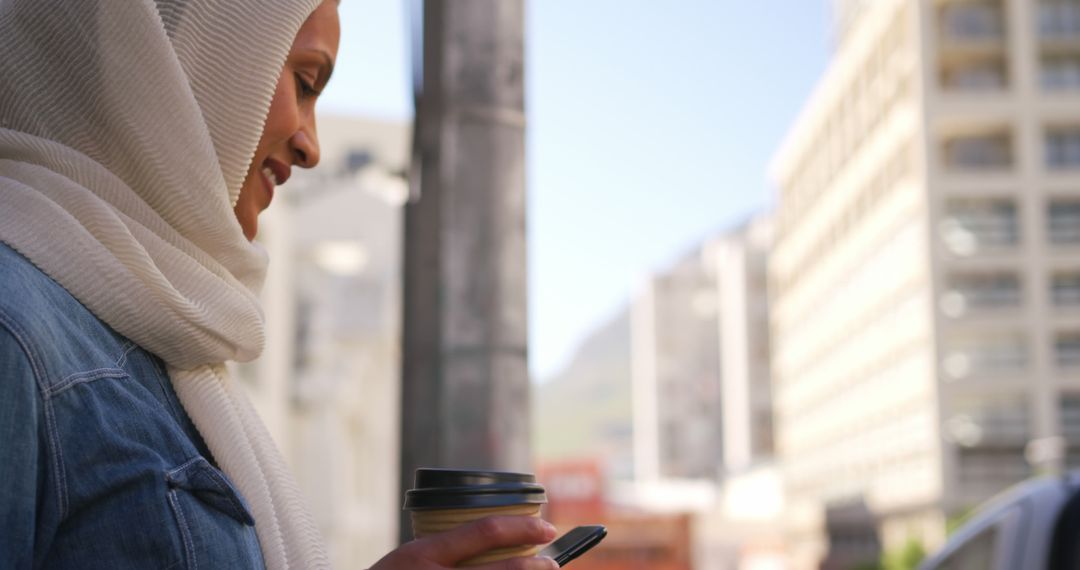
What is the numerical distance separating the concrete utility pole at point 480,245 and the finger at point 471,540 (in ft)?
6.99

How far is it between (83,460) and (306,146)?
611mm

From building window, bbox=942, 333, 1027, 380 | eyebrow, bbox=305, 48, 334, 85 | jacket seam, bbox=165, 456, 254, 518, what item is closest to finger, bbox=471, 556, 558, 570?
jacket seam, bbox=165, 456, 254, 518

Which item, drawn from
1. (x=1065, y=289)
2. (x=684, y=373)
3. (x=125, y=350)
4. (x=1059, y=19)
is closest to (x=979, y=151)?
(x=1065, y=289)

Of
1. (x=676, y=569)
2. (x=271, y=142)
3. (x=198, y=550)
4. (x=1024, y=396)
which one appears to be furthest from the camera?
(x=1024, y=396)

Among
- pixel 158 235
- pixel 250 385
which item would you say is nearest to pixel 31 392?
pixel 158 235

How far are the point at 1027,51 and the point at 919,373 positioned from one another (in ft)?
44.2

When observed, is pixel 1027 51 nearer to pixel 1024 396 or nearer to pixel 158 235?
pixel 1024 396

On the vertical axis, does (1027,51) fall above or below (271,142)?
above

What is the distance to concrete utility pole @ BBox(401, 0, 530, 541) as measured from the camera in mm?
3627

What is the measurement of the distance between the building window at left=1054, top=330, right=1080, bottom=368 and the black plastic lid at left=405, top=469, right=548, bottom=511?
58.3 metres

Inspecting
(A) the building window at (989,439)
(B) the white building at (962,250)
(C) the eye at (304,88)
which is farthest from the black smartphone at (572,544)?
(A) the building window at (989,439)

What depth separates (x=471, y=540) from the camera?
4.76 ft

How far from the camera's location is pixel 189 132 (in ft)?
5.05

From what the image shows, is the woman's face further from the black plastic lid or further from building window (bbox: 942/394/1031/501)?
building window (bbox: 942/394/1031/501)
